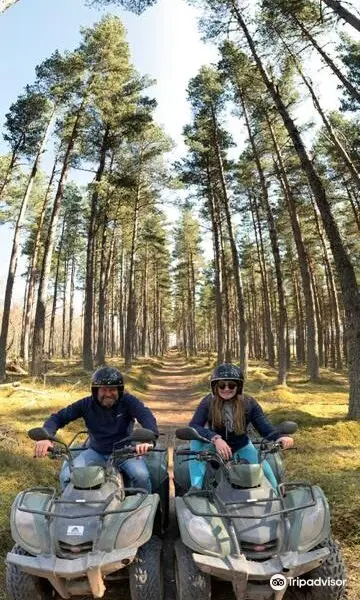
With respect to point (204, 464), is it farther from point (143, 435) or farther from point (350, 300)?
point (350, 300)

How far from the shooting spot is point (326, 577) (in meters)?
3.57

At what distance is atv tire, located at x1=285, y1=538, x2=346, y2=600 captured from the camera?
11.6ft

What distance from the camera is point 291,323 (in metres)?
62.1

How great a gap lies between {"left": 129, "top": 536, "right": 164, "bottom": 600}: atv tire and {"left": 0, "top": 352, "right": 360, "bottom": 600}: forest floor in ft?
1.89

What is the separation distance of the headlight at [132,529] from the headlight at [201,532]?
333mm

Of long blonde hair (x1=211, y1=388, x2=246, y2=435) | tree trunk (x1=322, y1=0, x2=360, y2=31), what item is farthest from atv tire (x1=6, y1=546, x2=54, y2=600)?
tree trunk (x1=322, y1=0, x2=360, y2=31)

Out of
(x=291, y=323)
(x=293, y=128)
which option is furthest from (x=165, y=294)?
(x=293, y=128)

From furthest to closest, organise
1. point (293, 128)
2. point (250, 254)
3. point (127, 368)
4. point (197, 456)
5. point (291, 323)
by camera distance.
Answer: point (291, 323) < point (250, 254) < point (127, 368) < point (293, 128) < point (197, 456)

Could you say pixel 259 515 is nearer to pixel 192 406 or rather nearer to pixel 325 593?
pixel 325 593

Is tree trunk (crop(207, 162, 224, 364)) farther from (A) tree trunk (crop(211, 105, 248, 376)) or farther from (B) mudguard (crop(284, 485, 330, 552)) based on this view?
(B) mudguard (crop(284, 485, 330, 552))

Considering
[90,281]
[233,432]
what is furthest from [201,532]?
[90,281]

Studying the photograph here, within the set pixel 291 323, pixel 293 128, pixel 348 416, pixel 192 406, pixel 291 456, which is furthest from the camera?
pixel 291 323

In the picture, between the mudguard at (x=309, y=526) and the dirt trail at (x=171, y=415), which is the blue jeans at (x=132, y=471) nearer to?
the dirt trail at (x=171, y=415)

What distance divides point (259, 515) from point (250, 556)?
30 centimetres
